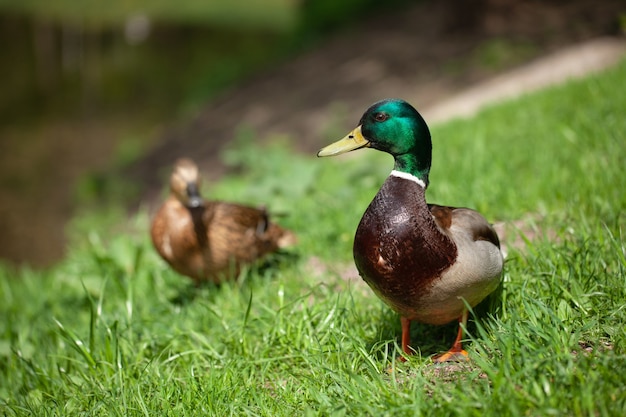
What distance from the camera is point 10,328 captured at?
14.4 feet

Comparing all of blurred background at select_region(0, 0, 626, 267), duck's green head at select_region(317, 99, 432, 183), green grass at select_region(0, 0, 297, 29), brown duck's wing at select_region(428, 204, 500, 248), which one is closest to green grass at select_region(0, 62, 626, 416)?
brown duck's wing at select_region(428, 204, 500, 248)

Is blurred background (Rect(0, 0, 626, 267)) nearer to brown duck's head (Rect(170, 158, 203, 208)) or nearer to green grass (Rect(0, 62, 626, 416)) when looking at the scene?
green grass (Rect(0, 62, 626, 416))

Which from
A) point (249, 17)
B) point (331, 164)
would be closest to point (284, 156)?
point (331, 164)

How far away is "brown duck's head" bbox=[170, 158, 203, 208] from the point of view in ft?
13.7

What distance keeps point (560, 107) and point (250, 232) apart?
304 centimetres

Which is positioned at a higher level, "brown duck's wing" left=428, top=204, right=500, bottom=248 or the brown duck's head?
"brown duck's wing" left=428, top=204, right=500, bottom=248

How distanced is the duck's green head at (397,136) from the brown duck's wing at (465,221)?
19 cm

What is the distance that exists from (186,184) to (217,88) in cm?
994

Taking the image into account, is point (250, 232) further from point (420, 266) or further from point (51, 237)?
point (51, 237)

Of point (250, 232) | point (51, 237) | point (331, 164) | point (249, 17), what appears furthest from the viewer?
point (249, 17)

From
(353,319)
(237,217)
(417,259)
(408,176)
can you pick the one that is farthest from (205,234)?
(417,259)

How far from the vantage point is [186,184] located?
425 cm

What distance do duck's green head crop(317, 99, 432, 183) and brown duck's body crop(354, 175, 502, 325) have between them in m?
0.09

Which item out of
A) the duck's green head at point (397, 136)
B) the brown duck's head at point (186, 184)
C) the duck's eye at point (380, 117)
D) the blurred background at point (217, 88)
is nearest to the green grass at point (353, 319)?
the brown duck's head at point (186, 184)
